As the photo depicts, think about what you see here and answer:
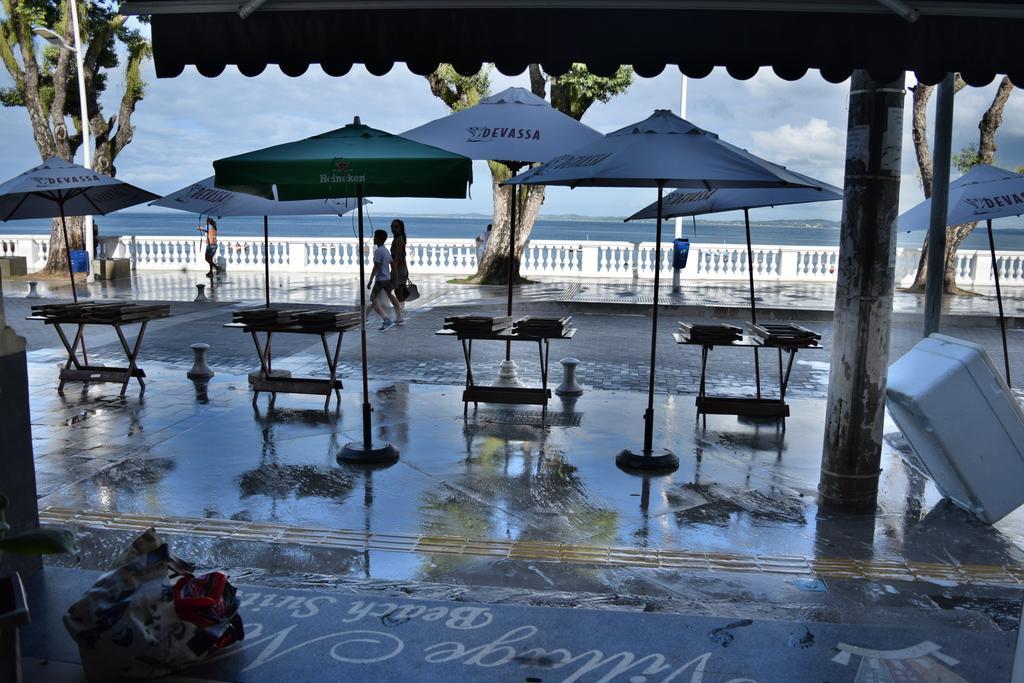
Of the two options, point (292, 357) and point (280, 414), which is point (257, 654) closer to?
point (280, 414)

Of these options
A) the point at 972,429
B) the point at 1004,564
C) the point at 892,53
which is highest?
the point at 892,53

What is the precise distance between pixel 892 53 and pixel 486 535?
3.64m

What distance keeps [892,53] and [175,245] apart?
27.7 m

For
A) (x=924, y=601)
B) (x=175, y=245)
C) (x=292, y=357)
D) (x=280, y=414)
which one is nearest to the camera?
(x=924, y=601)

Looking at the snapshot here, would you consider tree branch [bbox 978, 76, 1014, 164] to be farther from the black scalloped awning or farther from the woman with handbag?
the black scalloped awning

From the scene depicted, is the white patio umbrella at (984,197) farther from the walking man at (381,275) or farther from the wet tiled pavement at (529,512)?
the walking man at (381,275)

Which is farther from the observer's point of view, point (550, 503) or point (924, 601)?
point (550, 503)

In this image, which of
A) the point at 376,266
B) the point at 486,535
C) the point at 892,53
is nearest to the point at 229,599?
the point at 486,535

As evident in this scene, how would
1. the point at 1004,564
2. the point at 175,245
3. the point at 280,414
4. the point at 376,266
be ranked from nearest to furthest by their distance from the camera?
the point at 1004,564 → the point at 280,414 → the point at 376,266 → the point at 175,245

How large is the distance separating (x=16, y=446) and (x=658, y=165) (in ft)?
14.7

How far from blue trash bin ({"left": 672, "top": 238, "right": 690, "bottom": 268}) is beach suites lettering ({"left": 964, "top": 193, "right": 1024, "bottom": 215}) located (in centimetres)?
1408

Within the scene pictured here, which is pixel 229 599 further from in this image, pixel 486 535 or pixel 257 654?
pixel 486 535

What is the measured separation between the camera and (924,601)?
480 centimetres

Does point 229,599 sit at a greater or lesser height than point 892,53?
lesser
